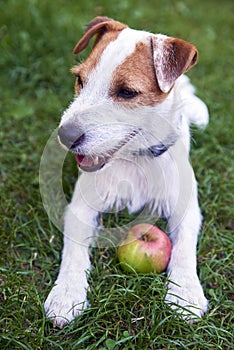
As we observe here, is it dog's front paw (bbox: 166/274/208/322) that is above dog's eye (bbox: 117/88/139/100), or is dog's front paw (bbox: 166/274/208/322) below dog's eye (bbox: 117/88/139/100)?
below

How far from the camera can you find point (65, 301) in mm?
2900

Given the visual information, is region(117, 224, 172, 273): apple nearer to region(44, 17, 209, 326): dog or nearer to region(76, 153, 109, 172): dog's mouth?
region(44, 17, 209, 326): dog

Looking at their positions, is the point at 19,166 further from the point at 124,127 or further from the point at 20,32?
the point at 20,32

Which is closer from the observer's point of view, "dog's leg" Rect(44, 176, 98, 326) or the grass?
the grass

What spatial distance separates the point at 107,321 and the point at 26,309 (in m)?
0.49

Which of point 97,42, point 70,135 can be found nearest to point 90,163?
point 70,135

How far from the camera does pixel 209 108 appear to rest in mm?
5402

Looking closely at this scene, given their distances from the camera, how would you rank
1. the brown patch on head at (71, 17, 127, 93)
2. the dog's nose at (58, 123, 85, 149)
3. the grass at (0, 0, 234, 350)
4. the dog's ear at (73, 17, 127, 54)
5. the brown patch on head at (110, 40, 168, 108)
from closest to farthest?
the grass at (0, 0, 234, 350)
the dog's nose at (58, 123, 85, 149)
the brown patch on head at (110, 40, 168, 108)
the brown patch on head at (71, 17, 127, 93)
the dog's ear at (73, 17, 127, 54)

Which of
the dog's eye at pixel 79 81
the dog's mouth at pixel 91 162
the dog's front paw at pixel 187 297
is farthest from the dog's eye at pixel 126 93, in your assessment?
the dog's front paw at pixel 187 297

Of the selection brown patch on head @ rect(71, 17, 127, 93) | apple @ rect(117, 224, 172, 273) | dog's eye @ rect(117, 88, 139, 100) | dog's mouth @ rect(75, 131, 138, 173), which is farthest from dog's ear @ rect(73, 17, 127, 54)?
apple @ rect(117, 224, 172, 273)

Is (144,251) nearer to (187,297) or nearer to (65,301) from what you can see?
(187,297)

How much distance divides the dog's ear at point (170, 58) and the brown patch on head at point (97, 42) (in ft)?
1.11

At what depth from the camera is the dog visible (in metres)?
3.01

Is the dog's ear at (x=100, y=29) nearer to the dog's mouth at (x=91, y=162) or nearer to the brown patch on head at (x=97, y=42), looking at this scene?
the brown patch on head at (x=97, y=42)
